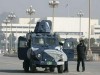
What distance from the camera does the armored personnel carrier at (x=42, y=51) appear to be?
93.0 feet

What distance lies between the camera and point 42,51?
1117 inches

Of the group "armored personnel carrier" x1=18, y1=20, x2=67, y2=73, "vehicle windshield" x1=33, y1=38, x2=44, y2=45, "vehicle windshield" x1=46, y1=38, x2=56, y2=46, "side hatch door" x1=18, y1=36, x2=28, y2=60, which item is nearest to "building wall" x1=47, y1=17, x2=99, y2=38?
"side hatch door" x1=18, y1=36, x2=28, y2=60

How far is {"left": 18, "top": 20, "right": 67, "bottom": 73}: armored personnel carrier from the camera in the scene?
93.0 ft

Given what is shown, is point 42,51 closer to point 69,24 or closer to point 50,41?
point 50,41

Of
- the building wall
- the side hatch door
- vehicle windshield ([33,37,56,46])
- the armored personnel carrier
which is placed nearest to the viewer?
the armored personnel carrier

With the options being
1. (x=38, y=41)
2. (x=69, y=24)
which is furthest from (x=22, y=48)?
(x=69, y=24)

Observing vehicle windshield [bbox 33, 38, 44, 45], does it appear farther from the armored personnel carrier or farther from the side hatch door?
the side hatch door

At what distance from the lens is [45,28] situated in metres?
32.2

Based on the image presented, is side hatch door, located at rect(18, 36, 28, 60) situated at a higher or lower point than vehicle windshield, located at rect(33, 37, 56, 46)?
lower

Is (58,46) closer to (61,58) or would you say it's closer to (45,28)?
(61,58)

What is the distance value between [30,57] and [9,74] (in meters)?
2.20

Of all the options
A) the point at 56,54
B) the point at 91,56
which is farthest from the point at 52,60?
the point at 91,56

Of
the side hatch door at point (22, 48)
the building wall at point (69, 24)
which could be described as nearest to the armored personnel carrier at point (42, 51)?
the side hatch door at point (22, 48)

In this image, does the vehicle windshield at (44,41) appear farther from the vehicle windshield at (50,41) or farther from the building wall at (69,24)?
the building wall at (69,24)
